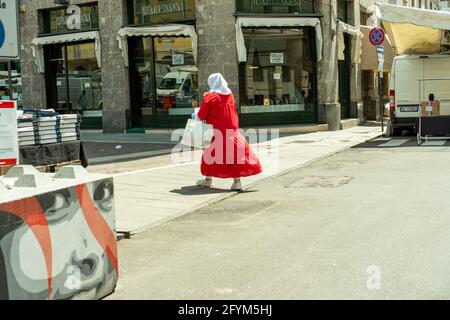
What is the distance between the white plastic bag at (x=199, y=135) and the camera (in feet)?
29.9

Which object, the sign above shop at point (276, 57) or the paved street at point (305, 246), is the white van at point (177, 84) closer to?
the sign above shop at point (276, 57)

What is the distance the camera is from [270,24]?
18562mm

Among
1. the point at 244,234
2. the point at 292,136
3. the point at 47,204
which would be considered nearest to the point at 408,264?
the point at 244,234

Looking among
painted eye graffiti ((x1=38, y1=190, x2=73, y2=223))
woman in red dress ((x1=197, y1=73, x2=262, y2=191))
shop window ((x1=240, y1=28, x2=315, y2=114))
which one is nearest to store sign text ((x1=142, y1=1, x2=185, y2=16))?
shop window ((x1=240, y1=28, x2=315, y2=114))

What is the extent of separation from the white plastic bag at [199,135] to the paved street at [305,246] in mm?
944

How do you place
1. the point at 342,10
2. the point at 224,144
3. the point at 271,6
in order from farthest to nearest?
the point at 342,10 < the point at 271,6 < the point at 224,144

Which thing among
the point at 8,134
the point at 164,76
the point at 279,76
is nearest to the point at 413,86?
the point at 279,76

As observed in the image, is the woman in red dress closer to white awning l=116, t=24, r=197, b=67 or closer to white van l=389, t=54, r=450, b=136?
white van l=389, t=54, r=450, b=136

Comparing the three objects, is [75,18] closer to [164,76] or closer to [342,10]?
[164,76]

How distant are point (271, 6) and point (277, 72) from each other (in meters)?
2.02

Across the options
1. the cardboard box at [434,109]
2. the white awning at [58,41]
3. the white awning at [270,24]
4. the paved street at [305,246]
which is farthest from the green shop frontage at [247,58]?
the paved street at [305,246]

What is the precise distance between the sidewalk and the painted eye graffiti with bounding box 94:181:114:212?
2142 millimetres

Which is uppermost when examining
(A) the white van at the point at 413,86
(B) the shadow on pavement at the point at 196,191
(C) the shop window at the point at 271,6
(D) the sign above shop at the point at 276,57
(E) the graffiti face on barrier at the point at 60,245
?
(C) the shop window at the point at 271,6
